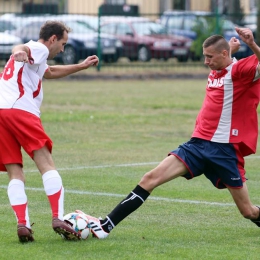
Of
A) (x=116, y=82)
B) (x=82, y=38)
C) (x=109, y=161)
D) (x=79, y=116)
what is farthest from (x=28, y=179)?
(x=82, y=38)

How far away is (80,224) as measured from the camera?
684 centimetres

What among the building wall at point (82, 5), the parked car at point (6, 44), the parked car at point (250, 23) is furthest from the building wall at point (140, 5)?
the parked car at point (6, 44)

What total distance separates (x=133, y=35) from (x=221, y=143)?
24.3 m

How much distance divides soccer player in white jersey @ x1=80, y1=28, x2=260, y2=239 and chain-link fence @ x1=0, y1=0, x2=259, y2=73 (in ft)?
66.6

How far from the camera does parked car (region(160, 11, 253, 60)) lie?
30.1 metres

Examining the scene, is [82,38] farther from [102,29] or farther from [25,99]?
[25,99]

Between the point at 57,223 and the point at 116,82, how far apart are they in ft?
65.0

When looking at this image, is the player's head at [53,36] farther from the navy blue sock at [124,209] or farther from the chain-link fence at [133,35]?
the chain-link fence at [133,35]

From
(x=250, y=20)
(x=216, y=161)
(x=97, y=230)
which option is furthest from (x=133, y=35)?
(x=97, y=230)

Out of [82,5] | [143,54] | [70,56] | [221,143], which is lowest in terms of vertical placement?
[143,54]

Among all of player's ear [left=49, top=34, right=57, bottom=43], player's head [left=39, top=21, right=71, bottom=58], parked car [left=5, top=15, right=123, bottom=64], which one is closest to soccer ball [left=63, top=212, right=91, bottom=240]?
player's head [left=39, top=21, right=71, bottom=58]

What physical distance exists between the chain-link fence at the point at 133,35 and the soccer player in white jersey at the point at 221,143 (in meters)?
20.3

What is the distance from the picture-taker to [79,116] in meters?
16.9

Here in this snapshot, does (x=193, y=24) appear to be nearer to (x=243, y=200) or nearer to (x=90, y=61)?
(x=90, y=61)
